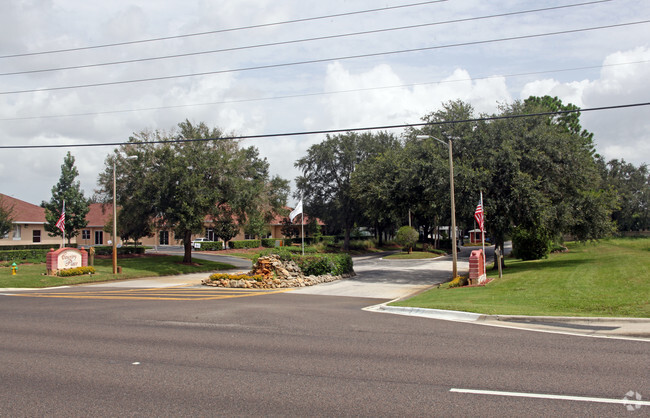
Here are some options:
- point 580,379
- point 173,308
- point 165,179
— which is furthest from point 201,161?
point 580,379

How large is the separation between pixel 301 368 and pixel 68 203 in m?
52.6

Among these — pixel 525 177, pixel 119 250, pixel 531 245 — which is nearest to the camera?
pixel 525 177

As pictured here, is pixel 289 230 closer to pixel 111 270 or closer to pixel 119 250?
pixel 119 250

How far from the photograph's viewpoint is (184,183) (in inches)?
1329

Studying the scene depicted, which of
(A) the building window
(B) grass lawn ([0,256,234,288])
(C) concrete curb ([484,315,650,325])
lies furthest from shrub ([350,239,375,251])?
(C) concrete curb ([484,315,650,325])

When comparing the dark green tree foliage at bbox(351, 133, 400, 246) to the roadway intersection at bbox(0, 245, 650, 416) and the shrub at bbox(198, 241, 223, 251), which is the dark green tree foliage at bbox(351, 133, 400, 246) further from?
the shrub at bbox(198, 241, 223, 251)

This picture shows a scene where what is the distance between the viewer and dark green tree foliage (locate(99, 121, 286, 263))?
113 ft

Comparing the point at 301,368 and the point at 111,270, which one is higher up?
the point at 301,368

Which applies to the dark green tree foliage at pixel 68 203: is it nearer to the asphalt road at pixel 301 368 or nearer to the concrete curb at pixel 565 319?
the asphalt road at pixel 301 368

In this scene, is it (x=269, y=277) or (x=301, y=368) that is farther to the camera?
(x=269, y=277)

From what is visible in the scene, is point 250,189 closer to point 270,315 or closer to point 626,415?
point 270,315

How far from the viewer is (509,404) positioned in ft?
19.6

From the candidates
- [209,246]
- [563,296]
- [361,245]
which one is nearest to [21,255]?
[209,246]

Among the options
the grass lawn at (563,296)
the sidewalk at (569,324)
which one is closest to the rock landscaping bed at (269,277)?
the grass lawn at (563,296)
